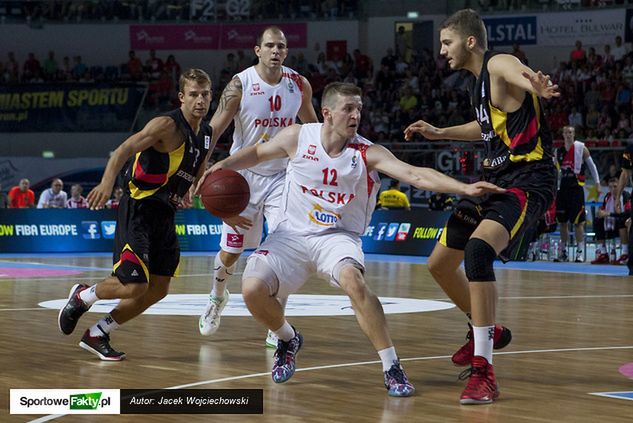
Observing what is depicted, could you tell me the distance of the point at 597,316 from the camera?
34.5 ft

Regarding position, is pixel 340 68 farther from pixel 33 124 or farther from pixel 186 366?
pixel 186 366

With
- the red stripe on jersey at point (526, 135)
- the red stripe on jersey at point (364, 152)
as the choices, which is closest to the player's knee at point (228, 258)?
the red stripe on jersey at point (364, 152)

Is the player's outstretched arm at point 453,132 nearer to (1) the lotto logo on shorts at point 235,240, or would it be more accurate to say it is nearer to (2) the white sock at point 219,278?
(1) the lotto logo on shorts at point 235,240

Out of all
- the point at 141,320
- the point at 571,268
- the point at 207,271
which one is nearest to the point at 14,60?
the point at 207,271

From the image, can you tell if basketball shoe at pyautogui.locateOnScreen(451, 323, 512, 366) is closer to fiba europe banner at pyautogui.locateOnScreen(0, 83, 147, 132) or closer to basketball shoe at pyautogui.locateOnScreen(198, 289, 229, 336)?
basketball shoe at pyautogui.locateOnScreen(198, 289, 229, 336)

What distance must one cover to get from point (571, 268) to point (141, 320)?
31.4 feet

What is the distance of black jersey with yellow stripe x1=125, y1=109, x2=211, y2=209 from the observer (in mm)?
7750

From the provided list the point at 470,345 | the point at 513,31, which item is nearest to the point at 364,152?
the point at 470,345

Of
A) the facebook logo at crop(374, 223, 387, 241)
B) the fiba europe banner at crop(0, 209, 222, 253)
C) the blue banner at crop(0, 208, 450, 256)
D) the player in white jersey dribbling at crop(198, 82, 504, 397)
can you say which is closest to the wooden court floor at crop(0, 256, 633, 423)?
the player in white jersey dribbling at crop(198, 82, 504, 397)

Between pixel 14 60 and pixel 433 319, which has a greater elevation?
pixel 14 60

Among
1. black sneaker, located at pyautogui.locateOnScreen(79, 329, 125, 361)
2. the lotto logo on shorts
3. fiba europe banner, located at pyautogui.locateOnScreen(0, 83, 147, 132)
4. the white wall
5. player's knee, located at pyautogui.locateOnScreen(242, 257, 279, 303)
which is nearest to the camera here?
player's knee, located at pyautogui.locateOnScreen(242, 257, 279, 303)

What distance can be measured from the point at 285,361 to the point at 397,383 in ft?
2.77

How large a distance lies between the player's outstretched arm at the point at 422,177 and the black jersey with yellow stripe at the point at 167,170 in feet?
5.55

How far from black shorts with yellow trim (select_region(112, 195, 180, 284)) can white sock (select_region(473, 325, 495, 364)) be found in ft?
8.31
